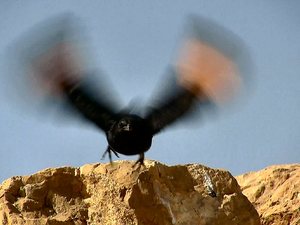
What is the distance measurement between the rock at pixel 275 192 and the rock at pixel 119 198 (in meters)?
4.26

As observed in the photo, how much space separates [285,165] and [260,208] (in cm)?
282

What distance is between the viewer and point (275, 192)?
23.7 m

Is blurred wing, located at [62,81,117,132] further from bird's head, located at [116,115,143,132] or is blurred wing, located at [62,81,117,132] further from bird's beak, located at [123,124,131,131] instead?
bird's beak, located at [123,124,131,131]

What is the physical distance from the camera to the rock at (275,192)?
22.0 m

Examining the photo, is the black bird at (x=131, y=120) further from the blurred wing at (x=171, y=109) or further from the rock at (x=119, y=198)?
the rock at (x=119, y=198)

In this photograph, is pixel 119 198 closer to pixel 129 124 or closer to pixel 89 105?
pixel 129 124

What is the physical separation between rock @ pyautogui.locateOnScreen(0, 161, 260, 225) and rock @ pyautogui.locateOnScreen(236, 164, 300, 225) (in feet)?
14.0

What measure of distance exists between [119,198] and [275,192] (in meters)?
8.11

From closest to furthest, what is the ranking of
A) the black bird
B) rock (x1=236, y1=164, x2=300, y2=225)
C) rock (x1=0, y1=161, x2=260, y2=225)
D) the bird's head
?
the black bird
the bird's head
rock (x1=0, y1=161, x2=260, y2=225)
rock (x1=236, y1=164, x2=300, y2=225)

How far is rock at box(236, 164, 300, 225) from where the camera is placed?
21984 mm

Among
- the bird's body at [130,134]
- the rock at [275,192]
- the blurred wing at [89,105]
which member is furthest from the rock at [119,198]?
the blurred wing at [89,105]

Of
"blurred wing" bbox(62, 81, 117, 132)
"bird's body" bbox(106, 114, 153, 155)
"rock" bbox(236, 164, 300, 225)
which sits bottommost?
"bird's body" bbox(106, 114, 153, 155)

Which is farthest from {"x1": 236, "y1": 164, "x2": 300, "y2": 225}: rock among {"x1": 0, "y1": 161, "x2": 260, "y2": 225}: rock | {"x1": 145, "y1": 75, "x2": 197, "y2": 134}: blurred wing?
{"x1": 145, "y1": 75, "x2": 197, "y2": 134}: blurred wing

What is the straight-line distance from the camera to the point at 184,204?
17.3 m
